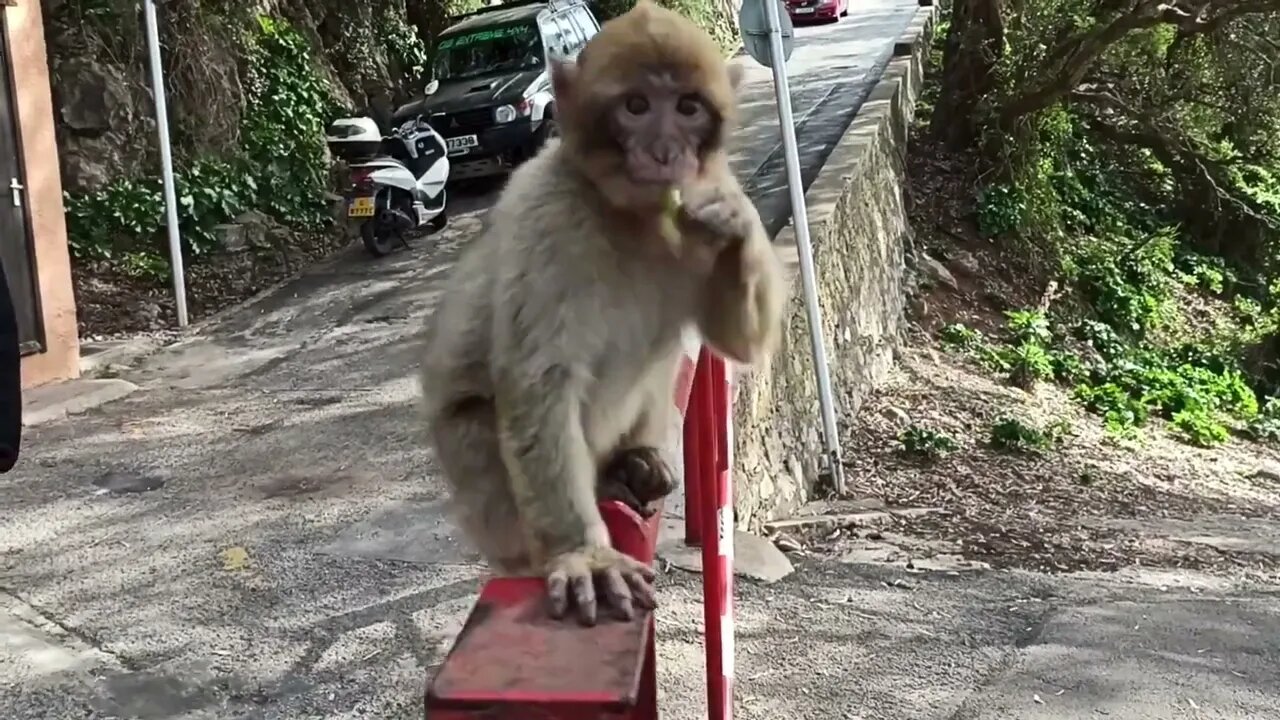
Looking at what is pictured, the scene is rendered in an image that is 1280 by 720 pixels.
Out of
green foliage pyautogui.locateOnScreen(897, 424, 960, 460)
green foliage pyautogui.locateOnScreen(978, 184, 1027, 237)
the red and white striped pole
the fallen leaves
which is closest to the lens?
the red and white striped pole

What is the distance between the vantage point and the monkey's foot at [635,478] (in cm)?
277

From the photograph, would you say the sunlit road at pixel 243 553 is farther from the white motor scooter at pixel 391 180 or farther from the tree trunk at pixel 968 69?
the tree trunk at pixel 968 69

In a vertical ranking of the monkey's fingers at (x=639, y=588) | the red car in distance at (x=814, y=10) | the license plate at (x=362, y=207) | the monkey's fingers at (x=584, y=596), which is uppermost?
the red car in distance at (x=814, y=10)

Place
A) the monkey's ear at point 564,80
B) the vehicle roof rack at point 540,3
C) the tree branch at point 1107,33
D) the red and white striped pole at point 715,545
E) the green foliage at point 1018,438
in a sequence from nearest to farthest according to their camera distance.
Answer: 1. the monkey's ear at point 564,80
2. the red and white striped pole at point 715,545
3. the green foliage at point 1018,438
4. the tree branch at point 1107,33
5. the vehicle roof rack at point 540,3

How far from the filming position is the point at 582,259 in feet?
8.12

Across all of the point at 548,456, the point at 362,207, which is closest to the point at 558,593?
the point at 548,456

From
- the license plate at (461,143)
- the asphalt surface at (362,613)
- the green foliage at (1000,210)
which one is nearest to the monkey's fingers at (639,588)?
the asphalt surface at (362,613)

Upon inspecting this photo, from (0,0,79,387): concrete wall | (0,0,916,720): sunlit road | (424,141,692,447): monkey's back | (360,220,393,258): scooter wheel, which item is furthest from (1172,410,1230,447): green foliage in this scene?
(424,141,692,447): monkey's back

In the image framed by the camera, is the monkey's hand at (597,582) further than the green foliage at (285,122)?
No

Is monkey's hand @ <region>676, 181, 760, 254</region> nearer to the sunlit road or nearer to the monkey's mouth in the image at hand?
the monkey's mouth

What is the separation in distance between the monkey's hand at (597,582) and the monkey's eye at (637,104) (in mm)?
835

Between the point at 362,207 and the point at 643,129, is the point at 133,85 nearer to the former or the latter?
the point at 362,207

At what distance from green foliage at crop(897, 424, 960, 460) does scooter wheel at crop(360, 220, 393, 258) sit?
462cm

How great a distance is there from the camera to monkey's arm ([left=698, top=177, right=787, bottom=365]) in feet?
7.93
